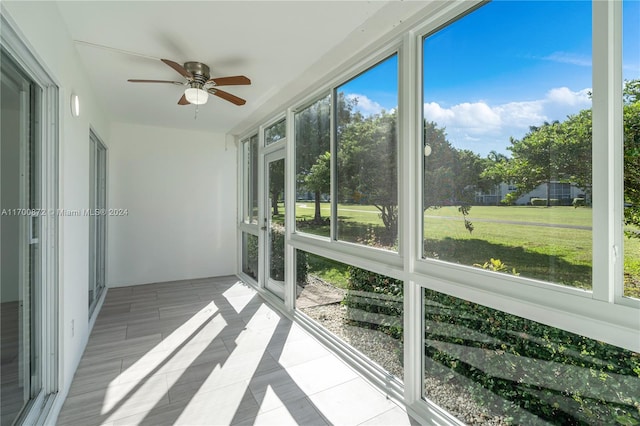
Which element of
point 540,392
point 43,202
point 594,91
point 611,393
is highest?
point 594,91

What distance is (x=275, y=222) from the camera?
4.12 metres

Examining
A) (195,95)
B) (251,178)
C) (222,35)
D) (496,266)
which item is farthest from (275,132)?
(496,266)

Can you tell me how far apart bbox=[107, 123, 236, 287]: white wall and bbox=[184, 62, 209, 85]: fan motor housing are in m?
2.78

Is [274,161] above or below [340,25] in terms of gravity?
below

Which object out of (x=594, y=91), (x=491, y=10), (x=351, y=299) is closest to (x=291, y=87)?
(x=491, y=10)

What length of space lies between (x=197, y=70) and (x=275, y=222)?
2.05 meters

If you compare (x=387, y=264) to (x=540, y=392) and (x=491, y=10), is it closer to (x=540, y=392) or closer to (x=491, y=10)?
(x=540, y=392)

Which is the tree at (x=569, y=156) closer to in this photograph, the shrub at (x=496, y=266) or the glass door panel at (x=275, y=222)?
the shrub at (x=496, y=266)

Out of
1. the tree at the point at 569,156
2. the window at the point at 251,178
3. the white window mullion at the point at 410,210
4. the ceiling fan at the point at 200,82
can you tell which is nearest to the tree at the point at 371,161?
the white window mullion at the point at 410,210

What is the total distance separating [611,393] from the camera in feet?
3.95

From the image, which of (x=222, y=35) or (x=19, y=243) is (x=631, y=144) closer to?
(x=222, y=35)

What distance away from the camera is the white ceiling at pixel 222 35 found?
1.93m

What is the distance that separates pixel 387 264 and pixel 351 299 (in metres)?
0.69

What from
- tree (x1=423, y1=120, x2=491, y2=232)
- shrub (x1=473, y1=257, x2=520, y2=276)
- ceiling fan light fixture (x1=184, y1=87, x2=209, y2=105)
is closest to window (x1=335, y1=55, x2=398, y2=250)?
tree (x1=423, y1=120, x2=491, y2=232)
